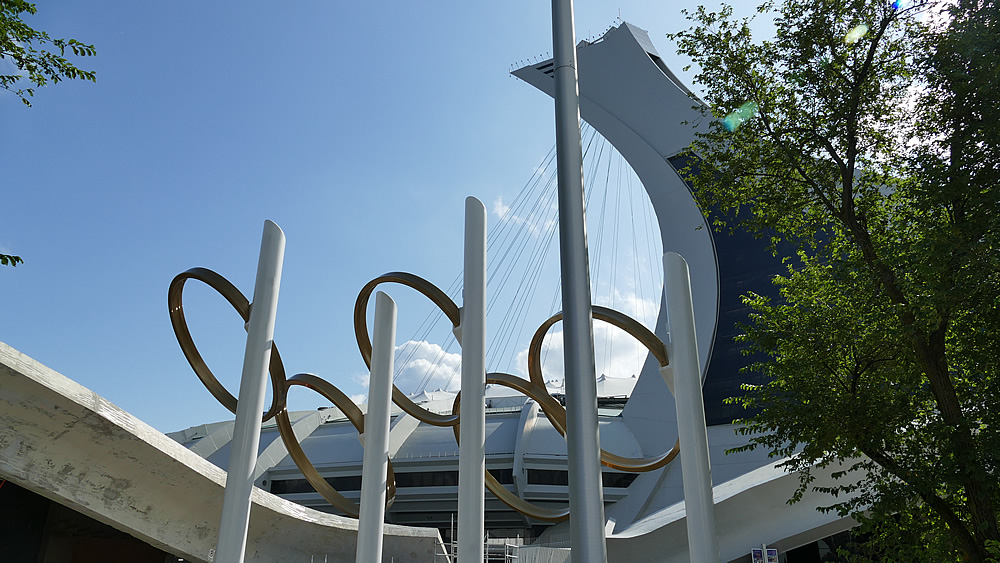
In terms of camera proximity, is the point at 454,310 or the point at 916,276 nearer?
the point at 916,276

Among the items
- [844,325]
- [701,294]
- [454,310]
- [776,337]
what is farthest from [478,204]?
[701,294]

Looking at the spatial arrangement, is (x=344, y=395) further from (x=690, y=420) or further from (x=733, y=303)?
(x=733, y=303)

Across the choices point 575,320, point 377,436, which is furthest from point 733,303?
point 575,320

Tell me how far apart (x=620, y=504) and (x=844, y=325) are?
21.0m

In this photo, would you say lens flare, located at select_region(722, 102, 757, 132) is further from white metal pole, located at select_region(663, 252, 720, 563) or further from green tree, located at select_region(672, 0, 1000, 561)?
white metal pole, located at select_region(663, 252, 720, 563)

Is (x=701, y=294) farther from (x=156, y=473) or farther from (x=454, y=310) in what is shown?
(x=156, y=473)

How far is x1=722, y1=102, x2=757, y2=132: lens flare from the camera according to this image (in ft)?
Result: 40.4

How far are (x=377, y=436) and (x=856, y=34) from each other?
11.0 metres

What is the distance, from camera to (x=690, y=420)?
9164 millimetres

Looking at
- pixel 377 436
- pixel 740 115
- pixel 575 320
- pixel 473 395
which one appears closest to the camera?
pixel 575 320

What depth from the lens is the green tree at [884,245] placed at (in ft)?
28.7

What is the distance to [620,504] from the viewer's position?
29.5m

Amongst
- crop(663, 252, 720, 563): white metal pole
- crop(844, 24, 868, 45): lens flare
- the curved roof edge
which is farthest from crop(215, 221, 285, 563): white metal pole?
crop(844, 24, 868, 45): lens flare

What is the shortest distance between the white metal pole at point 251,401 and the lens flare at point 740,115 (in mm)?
8684
